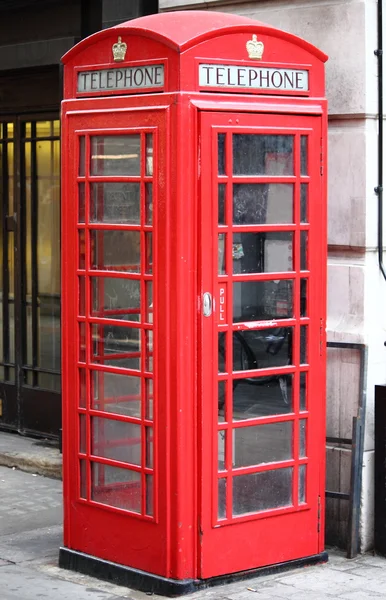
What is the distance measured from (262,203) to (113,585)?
218cm

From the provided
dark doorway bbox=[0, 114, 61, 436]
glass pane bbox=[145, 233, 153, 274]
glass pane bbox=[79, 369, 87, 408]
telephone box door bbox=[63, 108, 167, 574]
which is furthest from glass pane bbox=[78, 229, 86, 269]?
dark doorway bbox=[0, 114, 61, 436]

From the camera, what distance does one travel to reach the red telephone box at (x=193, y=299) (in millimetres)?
6086

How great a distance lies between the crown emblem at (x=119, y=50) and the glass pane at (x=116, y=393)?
5.41 ft

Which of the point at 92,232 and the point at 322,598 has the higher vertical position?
the point at 92,232

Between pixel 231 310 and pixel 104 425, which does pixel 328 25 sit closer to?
pixel 231 310

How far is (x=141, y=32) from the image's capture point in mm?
6152

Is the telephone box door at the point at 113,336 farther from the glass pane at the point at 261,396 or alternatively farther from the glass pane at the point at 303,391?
the glass pane at the point at 303,391

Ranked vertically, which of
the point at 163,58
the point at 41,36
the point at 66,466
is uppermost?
the point at 41,36

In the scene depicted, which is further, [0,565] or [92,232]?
[0,565]

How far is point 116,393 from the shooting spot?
6.48 meters

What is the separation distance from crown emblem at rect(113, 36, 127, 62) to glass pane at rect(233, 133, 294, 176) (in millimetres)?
718

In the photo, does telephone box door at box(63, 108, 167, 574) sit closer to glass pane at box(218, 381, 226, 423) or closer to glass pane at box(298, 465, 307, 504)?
glass pane at box(218, 381, 226, 423)

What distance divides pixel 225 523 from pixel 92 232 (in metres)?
1.68

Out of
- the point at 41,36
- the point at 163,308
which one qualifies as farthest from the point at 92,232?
the point at 41,36
